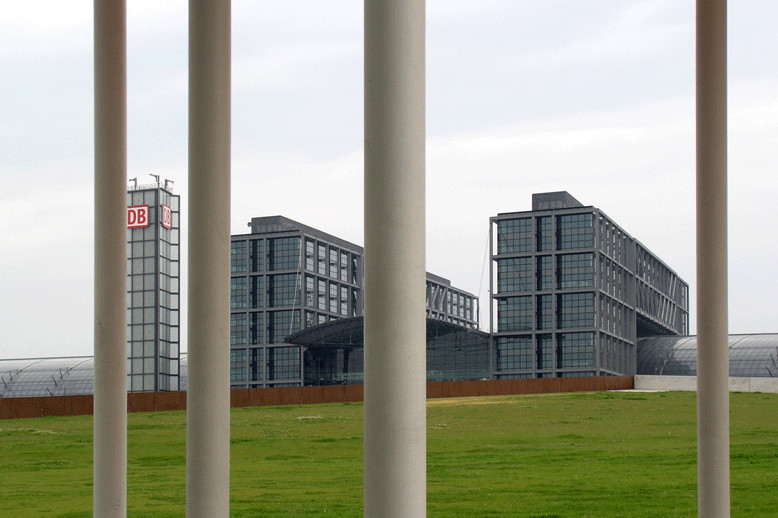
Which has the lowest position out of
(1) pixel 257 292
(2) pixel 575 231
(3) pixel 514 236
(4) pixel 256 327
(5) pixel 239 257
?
(4) pixel 256 327

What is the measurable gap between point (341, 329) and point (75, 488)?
10634 centimetres

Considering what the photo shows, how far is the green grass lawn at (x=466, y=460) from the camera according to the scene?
28875mm

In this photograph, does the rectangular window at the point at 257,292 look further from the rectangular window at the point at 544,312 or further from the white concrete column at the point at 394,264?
the white concrete column at the point at 394,264

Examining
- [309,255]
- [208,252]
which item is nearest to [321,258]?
[309,255]

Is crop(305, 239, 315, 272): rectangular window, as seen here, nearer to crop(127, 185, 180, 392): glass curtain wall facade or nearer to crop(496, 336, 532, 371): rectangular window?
crop(496, 336, 532, 371): rectangular window

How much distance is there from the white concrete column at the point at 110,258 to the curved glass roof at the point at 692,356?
426 ft

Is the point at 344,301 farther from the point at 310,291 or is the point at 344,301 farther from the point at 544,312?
the point at 544,312

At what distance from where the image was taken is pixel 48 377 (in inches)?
6147

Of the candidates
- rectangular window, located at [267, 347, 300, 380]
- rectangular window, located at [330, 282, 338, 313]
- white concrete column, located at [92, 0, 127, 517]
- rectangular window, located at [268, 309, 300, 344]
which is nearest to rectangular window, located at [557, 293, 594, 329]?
rectangular window, located at [267, 347, 300, 380]

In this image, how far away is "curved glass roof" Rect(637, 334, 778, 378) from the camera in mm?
137000

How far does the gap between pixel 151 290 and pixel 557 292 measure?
167 feet

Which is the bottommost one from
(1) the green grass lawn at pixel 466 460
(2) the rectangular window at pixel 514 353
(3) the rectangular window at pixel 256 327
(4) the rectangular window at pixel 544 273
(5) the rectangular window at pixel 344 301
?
(1) the green grass lawn at pixel 466 460

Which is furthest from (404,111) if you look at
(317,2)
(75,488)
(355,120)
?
(355,120)

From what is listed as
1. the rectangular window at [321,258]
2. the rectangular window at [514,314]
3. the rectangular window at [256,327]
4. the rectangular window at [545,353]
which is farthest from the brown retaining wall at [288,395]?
the rectangular window at [321,258]
